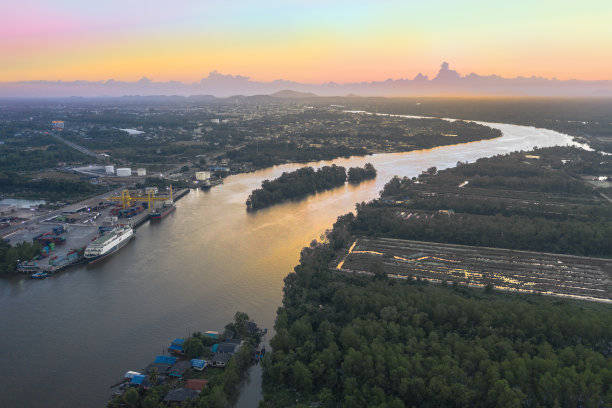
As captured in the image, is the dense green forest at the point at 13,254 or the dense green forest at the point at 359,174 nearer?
the dense green forest at the point at 13,254

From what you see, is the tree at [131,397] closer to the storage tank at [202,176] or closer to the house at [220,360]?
the house at [220,360]

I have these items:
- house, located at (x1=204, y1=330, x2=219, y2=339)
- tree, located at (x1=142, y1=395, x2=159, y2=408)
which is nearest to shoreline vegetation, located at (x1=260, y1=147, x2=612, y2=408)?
house, located at (x1=204, y1=330, x2=219, y2=339)

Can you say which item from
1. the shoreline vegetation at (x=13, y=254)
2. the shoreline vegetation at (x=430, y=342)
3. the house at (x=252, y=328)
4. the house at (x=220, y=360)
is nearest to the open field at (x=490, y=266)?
the shoreline vegetation at (x=430, y=342)

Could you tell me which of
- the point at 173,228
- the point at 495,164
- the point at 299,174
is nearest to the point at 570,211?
the point at 495,164

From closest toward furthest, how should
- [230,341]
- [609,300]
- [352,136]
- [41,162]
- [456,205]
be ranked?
[230,341] → [609,300] → [456,205] → [41,162] → [352,136]

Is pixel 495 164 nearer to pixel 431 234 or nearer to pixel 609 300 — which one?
pixel 431 234

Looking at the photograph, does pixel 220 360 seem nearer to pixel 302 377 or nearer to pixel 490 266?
pixel 302 377

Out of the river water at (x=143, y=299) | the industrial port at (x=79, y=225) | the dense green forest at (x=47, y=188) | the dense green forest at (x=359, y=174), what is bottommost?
the river water at (x=143, y=299)
